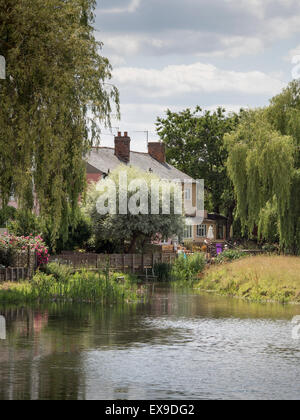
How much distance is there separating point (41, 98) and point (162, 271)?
21580 mm

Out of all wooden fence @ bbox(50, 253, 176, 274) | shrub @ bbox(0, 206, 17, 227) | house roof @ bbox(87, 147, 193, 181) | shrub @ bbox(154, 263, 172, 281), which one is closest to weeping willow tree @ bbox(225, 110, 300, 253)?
shrub @ bbox(154, 263, 172, 281)

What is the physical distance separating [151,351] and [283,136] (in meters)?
26.9

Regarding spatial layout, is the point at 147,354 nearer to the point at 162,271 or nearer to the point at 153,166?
the point at 162,271

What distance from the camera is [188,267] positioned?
41.8 meters

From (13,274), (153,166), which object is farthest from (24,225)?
(153,166)

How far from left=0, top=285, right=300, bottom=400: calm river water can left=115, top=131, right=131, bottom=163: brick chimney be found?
47.9 m

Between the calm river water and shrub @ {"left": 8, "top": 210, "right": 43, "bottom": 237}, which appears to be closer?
the calm river water

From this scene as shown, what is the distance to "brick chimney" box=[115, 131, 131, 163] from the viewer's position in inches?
2843

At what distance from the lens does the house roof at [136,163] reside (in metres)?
66.1

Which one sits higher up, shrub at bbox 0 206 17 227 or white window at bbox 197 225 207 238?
shrub at bbox 0 206 17 227

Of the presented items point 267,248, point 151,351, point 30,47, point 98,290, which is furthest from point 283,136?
point 151,351

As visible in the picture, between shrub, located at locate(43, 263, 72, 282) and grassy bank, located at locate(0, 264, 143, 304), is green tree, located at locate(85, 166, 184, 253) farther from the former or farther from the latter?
shrub, located at locate(43, 263, 72, 282)

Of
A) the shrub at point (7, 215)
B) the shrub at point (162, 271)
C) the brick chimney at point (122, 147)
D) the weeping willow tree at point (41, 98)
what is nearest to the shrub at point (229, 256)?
the shrub at point (162, 271)
